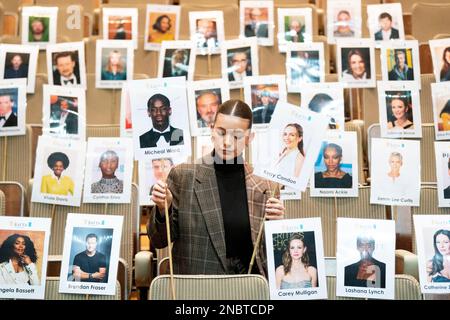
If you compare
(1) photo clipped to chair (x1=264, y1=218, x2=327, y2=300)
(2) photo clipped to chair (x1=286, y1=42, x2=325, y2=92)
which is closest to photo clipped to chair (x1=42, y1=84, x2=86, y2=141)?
(2) photo clipped to chair (x1=286, y1=42, x2=325, y2=92)

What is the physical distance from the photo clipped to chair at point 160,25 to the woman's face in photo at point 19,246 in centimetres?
232

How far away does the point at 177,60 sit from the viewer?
385 cm

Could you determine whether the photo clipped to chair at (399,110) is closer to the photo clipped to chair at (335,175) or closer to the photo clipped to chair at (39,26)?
the photo clipped to chair at (335,175)

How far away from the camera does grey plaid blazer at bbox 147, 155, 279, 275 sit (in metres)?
2.21

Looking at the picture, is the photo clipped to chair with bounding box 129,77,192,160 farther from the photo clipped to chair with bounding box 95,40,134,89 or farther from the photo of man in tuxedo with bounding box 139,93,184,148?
the photo clipped to chair with bounding box 95,40,134,89

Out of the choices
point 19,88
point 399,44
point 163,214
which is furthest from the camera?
point 399,44

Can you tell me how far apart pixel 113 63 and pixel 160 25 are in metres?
0.58

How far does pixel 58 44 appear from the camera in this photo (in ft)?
12.9

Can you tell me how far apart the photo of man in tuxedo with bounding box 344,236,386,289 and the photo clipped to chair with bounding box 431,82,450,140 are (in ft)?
4.46

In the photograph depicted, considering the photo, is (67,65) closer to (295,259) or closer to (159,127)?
(159,127)
